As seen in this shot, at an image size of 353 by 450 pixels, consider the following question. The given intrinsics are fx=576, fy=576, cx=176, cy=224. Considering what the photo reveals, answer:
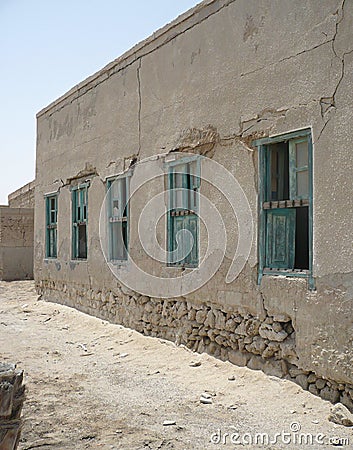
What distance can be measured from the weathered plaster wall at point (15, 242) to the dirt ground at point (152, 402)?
7775 mm

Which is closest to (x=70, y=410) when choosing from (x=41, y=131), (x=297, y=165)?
(x=297, y=165)

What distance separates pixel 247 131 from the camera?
642 centimetres

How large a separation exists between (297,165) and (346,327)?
5.68 feet

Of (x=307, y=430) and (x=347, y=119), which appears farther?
(x=347, y=119)

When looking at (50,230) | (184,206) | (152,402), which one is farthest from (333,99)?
(50,230)

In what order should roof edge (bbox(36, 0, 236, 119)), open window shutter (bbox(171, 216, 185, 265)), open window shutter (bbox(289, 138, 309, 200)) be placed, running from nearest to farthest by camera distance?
1. open window shutter (bbox(289, 138, 309, 200))
2. roof edge (bbox(36, 0, 236, 119))
3. open window shutter (bbox(171, 216, 185, 265))

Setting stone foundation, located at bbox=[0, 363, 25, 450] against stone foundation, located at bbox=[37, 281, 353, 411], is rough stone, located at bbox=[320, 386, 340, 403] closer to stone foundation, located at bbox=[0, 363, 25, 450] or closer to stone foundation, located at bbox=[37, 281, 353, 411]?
stone foundation, located at bbox=[37, 281, 353, 411]

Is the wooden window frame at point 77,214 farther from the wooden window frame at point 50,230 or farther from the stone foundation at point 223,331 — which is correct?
the stone foundation at point 223,331

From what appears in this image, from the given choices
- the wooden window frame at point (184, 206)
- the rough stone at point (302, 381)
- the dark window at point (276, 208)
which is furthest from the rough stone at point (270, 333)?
the wooden window frame at point (184, 206)

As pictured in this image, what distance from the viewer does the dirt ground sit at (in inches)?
184

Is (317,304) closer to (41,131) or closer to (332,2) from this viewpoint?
(332,2)

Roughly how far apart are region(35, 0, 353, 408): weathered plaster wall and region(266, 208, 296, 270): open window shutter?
0.65ft

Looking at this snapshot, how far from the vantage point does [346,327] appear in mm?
5121

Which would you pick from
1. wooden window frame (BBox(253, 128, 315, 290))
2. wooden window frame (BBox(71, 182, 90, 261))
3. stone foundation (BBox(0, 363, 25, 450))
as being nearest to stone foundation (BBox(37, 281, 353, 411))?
wooden window frame (BBox(253, 128, 315, 290))
